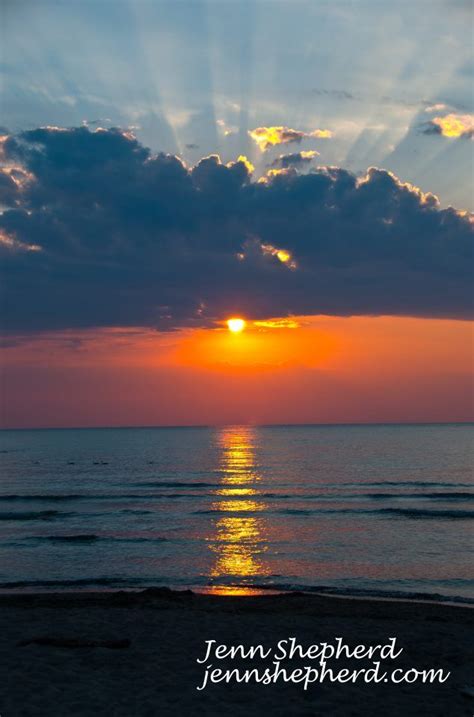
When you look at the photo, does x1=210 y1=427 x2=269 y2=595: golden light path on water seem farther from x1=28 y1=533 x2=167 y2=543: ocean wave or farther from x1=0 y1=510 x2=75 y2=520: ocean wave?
x1=0 y1=510 x2=75 y2=520: ocean wave

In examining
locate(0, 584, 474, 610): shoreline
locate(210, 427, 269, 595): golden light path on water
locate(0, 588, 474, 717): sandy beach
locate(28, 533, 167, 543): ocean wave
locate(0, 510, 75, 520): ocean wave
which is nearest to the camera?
locate(0, 588, 474, 717): sandy beach

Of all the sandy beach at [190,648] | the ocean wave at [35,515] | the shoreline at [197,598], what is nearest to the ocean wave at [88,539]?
the ocean wave at [35,515]

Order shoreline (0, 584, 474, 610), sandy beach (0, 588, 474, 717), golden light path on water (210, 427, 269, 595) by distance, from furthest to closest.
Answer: golden light path on water (210, 427, 269, 595)
shoreline (0, 584, 474, 610)
sandy beach (0, 588, 474, 717)

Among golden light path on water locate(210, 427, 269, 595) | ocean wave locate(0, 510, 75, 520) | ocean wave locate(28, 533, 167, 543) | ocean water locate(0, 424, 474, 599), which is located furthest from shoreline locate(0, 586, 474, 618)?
ocean wave locate(0, 510, 75, 520)

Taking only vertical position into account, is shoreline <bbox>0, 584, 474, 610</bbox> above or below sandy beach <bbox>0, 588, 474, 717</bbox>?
above

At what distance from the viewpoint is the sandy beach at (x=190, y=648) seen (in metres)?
12.4

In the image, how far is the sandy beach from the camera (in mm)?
12359

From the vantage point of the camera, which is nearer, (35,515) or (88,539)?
(88,539)

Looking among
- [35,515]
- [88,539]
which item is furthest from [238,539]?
[35,515]

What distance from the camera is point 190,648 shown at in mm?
16094

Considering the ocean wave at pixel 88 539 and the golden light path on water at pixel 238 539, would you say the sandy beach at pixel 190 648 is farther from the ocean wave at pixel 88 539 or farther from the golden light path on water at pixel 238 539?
Answer: the ocean wave at pixel 88 539

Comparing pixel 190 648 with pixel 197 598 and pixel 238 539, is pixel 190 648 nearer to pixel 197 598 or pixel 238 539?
pixel 197 598

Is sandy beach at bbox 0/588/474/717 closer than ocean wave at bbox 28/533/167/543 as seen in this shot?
Yes

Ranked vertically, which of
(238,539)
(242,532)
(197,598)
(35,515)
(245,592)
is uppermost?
(35,515)
